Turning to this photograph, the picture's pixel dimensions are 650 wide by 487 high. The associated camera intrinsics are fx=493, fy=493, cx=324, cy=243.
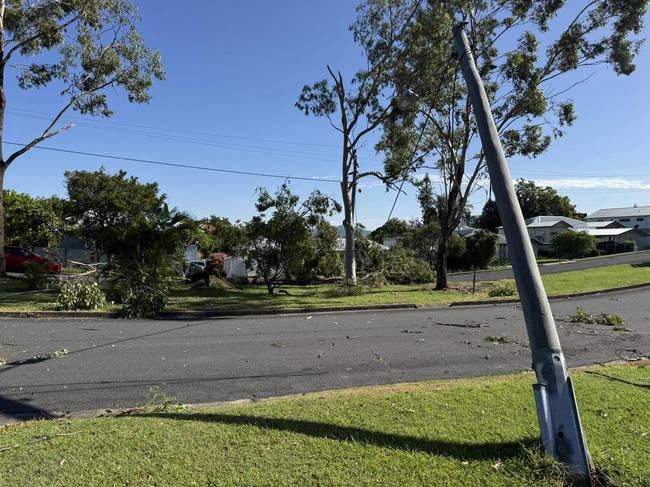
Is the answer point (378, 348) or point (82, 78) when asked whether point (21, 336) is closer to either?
point (378, 348)

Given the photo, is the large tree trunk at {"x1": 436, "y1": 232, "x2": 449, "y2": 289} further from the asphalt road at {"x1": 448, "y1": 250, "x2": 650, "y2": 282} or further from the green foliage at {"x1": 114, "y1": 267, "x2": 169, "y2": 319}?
the green foliage at {"x1": 114, "y1": 267, "x2": 169, "y2": 319}

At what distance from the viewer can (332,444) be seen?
161 inches

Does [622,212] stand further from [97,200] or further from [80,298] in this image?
[80,298]

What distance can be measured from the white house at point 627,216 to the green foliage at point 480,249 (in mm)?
72631

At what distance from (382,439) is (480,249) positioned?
3783cm

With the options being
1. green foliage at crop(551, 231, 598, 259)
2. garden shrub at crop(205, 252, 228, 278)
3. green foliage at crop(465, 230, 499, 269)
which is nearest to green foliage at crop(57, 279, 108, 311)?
garden shrub at crop(205, 252, 228, 278)

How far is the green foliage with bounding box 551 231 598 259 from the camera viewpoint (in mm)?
51281

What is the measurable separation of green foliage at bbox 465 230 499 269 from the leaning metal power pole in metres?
36.8

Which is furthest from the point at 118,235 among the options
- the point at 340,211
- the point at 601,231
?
the point at 601,231

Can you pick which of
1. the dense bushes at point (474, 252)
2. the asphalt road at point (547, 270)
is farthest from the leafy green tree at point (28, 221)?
the dense bushes at point (474, 252)

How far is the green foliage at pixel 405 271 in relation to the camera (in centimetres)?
2683

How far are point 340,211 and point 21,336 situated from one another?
15516mm

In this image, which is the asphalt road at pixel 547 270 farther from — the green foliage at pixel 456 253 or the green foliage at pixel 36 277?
the green foliage at pixel 36 277

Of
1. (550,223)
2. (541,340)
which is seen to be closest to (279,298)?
(541,340)
